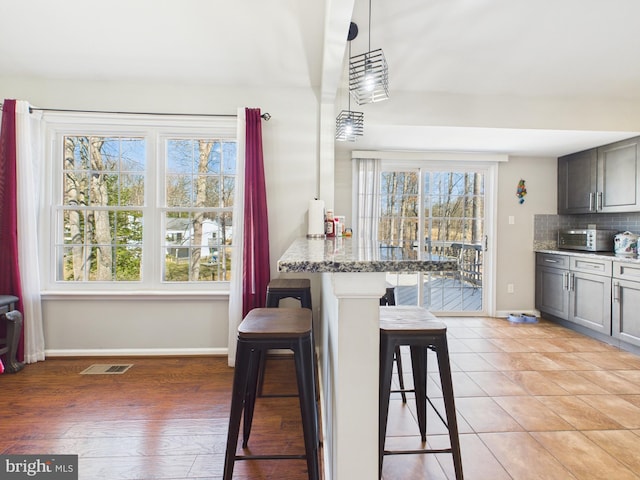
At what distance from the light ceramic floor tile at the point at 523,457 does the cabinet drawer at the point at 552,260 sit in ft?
9.01

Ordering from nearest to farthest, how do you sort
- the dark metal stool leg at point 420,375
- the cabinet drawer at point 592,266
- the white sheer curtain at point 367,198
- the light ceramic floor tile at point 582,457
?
1. the light ceramic floor tile at point 582,457
2. the dark metal stool leg at point 420,375
3. the cabinet drawer at point 592,266
4. the white sheer curtain at point 367,198

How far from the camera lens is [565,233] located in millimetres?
4328

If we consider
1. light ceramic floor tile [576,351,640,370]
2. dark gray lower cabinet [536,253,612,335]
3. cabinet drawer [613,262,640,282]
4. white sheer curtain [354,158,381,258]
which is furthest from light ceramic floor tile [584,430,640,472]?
white sheer curtain [354,158,381,258]

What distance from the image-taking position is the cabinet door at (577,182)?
393 centimetres

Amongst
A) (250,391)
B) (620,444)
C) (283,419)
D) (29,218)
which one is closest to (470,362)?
(620,444)

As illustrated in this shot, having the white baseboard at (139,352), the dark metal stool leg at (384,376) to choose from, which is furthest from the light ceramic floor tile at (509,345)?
the white baseboard at (139,352)

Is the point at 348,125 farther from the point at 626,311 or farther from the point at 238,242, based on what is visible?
the point at 626,311

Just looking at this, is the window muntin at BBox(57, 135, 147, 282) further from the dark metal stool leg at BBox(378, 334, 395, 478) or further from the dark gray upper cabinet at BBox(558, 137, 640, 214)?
the dark gray upper cabinet at BBox(558, 137, 640, 214)

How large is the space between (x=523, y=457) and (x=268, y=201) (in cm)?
241

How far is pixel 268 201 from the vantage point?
118 inches

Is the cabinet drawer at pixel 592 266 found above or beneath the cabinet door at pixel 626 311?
above

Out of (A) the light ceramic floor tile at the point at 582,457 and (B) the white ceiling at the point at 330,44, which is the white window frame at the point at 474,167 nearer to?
(B) the white ceiling at the point at 330,44

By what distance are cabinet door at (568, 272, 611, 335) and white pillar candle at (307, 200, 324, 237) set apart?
292 cm

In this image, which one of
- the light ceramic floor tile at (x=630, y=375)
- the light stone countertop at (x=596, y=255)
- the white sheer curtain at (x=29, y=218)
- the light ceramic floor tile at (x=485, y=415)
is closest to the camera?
the light ceramic floor tile at (x=485, y=415)
